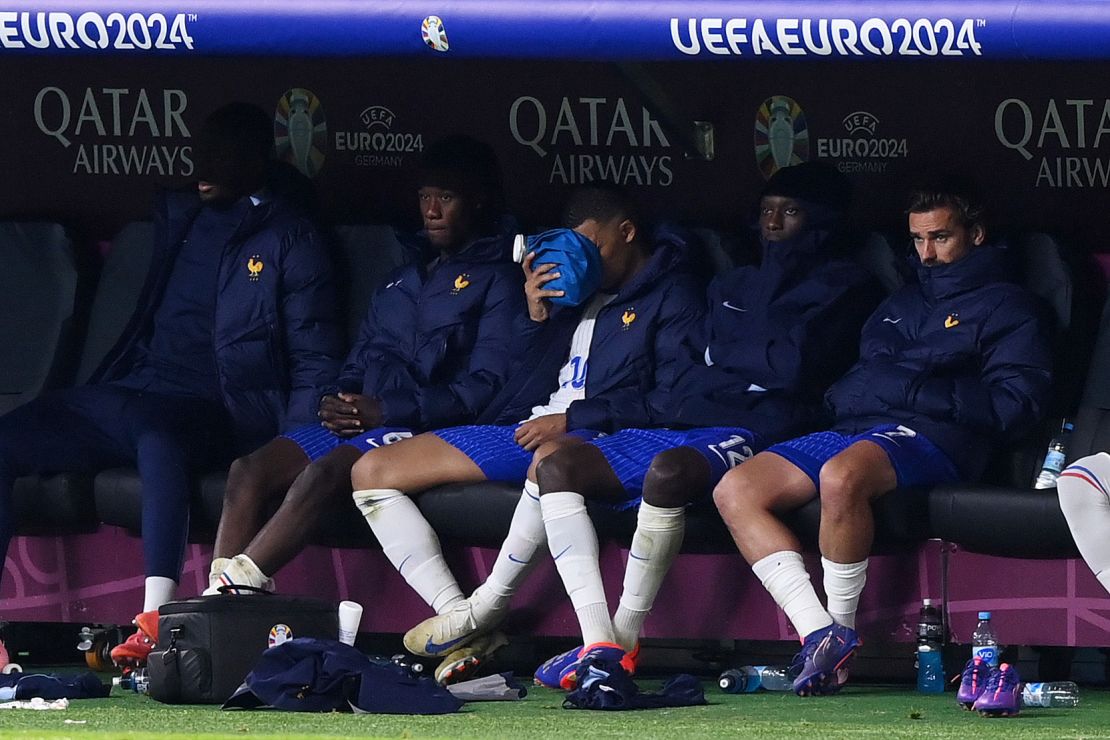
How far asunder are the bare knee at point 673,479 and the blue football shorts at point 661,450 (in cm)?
10

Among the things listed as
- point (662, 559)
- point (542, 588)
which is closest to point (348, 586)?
point (542, 588)

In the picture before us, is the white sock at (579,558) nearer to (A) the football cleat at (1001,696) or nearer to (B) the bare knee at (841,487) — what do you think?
(B) the bare knee at (841,487)

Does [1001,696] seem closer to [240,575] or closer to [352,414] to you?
[240,575]

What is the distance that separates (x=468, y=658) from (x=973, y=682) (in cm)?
151

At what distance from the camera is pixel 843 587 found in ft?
21.8

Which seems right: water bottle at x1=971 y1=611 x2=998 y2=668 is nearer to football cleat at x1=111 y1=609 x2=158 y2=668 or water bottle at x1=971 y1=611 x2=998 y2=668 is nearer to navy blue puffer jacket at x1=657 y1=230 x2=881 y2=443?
navy blue puffer jacket at x1=657 y1=230 x2=881 y2=443

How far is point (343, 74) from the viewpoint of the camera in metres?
8.73

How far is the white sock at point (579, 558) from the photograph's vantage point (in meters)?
6.76

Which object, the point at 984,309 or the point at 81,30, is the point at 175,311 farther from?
the point at 984,309

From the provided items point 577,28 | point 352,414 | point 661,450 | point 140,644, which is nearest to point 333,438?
point 352,414

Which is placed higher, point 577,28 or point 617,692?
point 577,28

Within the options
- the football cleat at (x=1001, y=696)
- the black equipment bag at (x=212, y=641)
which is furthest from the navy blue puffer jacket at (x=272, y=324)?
the football cleat at (x=1001, y=696)

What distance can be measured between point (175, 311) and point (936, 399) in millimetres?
2619

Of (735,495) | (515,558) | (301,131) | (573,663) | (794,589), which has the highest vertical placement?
(301,131)
